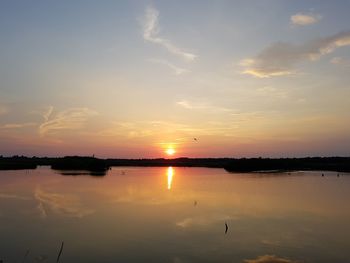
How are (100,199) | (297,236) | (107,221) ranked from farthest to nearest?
(100,199) → (107,221) → (297,236)

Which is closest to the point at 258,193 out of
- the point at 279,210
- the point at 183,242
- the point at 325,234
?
the point at 279,210

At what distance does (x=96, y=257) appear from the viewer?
18.6m

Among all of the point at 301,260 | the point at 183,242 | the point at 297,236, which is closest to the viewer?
the point at 301,260

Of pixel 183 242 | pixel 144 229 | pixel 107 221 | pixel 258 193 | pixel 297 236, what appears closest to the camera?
pixel 183 242

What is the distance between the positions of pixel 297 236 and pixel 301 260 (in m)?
5.46

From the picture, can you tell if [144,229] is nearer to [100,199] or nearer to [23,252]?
[23,252]

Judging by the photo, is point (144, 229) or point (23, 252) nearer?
point (23, 252)

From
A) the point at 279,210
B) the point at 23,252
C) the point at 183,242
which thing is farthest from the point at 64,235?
the point at 279,210

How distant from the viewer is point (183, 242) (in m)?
22.0

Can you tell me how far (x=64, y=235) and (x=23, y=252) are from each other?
4.11 m

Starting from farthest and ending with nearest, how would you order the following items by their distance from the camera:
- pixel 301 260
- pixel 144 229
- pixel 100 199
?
pixel 100 199 < pixel 144 229 < pixel 301 260

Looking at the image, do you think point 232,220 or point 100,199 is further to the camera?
point 100,199

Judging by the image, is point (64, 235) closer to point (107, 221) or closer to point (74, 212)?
point (107, 221)

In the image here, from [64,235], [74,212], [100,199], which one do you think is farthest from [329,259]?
[100,199]
